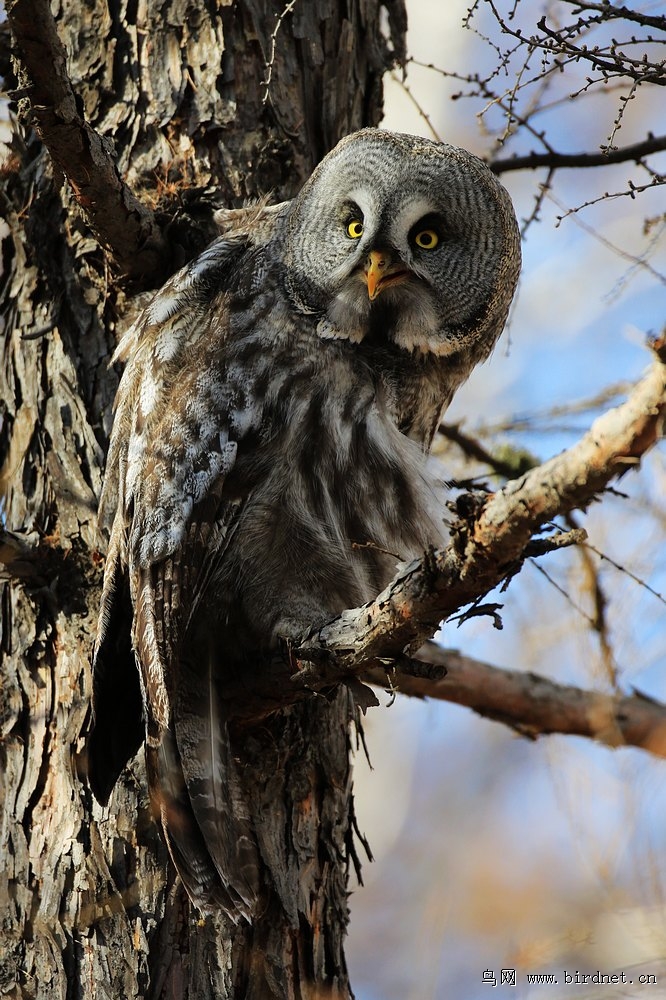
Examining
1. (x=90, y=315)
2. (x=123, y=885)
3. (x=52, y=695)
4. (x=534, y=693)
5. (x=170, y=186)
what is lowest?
(x=123, y=885)

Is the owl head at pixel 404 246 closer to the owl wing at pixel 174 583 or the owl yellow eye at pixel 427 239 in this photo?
the owl yellow eye at pixel 427 239

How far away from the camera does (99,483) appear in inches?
123

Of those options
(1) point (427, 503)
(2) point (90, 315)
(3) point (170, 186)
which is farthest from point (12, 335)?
(1) point (427, 503)

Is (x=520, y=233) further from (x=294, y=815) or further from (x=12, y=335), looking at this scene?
(x=294, y=815)

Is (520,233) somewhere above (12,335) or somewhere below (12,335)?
above

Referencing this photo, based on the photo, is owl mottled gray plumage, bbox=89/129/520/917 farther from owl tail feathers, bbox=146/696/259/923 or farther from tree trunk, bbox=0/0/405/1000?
tree trunk, bbox=0/0/405/1000

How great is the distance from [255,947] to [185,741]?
0.57 m

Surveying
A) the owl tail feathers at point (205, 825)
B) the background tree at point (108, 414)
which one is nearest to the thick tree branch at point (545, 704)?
the background tree at point (108, 414)

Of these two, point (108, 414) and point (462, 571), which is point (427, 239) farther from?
point (462, 571)

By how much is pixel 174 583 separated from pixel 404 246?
1.25 metres

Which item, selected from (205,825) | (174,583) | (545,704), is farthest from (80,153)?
(545,704)

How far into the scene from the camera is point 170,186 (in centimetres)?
331

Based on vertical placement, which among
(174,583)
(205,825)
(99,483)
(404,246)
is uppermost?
(404,246)

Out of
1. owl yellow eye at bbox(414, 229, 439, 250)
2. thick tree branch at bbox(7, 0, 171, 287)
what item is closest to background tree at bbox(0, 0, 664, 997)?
thick tree branch at bbox(7, 0, 171, 287)
